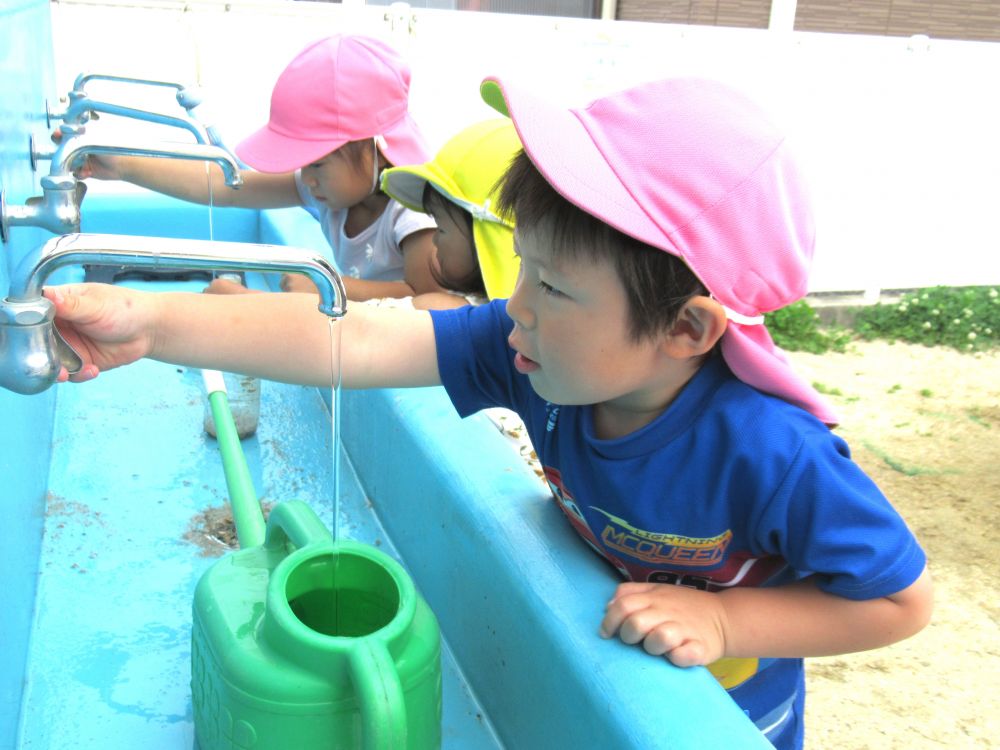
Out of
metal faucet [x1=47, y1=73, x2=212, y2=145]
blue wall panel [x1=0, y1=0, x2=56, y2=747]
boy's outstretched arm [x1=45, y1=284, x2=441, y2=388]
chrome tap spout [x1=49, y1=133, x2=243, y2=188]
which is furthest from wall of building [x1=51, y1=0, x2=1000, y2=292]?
boy's outstretched arm [x1=45, y1=284, x2=441, y2=388]

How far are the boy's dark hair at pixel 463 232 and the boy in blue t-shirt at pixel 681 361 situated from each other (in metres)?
0.82

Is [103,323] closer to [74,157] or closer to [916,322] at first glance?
[74,157]

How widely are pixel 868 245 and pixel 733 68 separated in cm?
100

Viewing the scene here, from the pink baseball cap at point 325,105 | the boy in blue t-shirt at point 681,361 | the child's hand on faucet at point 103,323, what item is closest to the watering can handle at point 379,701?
the boy in blue t-shirt at point 681,361

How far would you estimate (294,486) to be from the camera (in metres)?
1.45

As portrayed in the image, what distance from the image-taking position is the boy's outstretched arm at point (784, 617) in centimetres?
87

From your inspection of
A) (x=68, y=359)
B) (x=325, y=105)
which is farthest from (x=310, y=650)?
(x=325, y=105)

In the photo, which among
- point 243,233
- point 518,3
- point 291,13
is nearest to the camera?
point 243,233

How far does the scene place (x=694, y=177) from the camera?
2.68 feet

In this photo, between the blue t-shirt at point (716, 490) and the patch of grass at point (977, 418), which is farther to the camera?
the patch of grass at point (977, 418)

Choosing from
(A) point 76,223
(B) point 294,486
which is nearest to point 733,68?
(B) point 294,486

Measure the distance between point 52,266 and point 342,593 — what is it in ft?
1.24

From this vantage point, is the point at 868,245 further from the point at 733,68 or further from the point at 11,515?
the point at 11,515

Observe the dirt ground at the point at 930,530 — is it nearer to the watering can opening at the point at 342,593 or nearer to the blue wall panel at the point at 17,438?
the watering can opening at the point at 342,593
